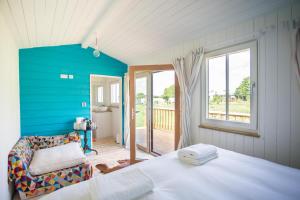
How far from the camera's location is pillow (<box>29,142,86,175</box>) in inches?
85.4

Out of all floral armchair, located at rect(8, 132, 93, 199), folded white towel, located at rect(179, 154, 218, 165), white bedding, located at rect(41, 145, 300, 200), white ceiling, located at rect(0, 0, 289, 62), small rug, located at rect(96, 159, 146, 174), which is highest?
white ceiling, located at rect(0, 0, 289, 62)

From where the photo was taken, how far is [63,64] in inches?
139

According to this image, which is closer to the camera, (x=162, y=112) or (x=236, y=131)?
(x=236, y=131)

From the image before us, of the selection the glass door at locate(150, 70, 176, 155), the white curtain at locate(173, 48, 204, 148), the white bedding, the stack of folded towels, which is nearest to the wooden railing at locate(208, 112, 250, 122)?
the white curtain at locate(173, 48, 204, 148)

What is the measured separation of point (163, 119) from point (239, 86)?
2009mm

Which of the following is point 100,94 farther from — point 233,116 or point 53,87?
point 233,116

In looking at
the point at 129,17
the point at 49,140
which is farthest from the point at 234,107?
the point at 49,140

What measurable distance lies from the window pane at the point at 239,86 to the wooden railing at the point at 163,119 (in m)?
1.49

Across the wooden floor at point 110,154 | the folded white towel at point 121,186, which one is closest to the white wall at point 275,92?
the folded white towel at point 121,186

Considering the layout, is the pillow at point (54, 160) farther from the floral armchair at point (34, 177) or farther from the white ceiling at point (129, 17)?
the white ceiling at point (129, 17)

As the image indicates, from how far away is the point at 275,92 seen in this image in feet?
5.76

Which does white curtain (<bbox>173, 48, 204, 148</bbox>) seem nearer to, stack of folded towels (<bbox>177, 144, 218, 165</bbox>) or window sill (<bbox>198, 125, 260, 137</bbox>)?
window sill (<bbox>198, 125, 260, 137</bbox>)

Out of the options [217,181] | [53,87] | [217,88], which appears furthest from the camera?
[53,87]

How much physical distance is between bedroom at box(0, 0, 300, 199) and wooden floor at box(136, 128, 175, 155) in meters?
0.20
